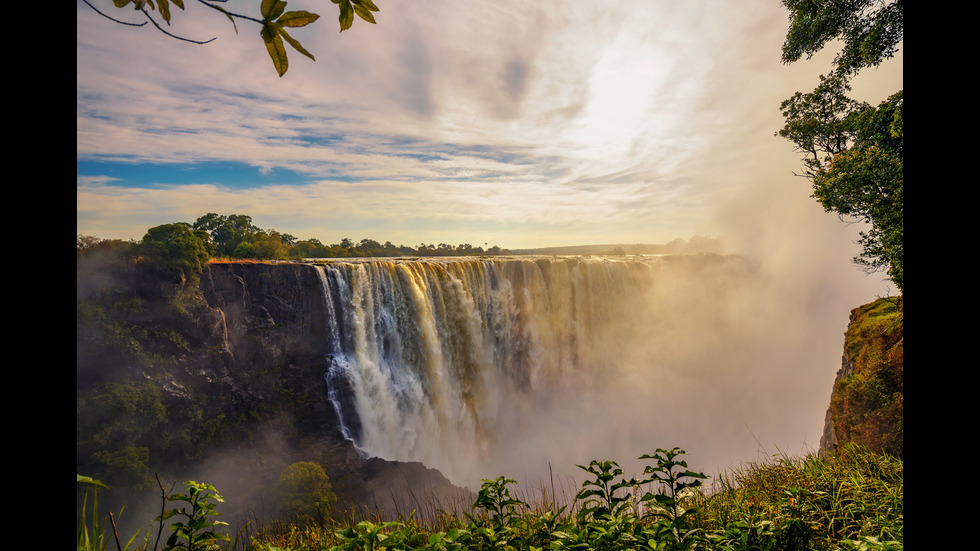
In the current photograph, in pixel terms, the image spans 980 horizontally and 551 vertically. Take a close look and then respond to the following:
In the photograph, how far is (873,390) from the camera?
7102 millimetres

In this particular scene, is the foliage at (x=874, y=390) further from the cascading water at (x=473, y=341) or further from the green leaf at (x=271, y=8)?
the cascading water at (x=473, y=341)

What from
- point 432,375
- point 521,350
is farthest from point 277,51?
point 521,350

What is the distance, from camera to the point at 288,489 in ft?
43.0

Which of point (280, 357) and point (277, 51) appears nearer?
point (277, 51)

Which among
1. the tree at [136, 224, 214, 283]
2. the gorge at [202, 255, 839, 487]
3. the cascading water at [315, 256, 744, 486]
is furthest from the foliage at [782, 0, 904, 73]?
the tree at [136, 224, 214, 283]

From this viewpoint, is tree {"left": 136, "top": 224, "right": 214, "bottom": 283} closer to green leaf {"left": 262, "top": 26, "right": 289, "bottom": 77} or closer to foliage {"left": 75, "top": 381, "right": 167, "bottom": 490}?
foliage {"left": 75, "top": 381, "right": 167, "bottom": 490}

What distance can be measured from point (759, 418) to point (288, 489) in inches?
1163

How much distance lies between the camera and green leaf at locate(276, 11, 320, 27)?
3.69ft

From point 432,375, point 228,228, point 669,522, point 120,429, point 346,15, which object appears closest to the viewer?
point 346,15

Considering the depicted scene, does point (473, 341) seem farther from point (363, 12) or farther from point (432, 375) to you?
point (363, 12)

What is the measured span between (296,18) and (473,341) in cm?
1917

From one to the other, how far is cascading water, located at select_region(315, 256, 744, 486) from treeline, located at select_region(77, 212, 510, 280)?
5475mm
